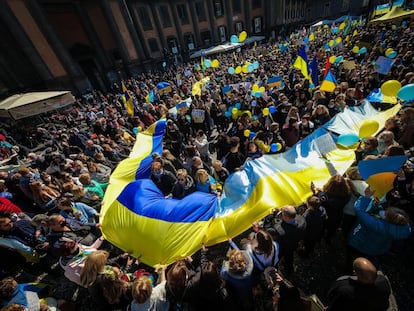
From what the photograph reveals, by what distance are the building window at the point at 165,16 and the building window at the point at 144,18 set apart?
7.19 feet

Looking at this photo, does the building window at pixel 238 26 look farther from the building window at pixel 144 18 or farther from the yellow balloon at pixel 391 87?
the yellow balloon at pixel 391 87

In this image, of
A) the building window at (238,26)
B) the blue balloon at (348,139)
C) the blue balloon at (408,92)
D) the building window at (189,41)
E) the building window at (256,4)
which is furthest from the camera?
the building window at (256,4)

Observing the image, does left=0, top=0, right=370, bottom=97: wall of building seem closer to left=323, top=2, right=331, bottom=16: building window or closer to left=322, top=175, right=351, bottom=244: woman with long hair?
left=323, top=2, right=331, bottom=16: building window

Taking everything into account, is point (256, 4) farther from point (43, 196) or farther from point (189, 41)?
point (43, 196)

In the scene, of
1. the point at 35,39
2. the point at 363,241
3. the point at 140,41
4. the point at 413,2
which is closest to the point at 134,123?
the point at 363,241

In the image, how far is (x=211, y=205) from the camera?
385cm

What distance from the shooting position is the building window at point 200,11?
30.5m

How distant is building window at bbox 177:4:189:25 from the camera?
28.8m

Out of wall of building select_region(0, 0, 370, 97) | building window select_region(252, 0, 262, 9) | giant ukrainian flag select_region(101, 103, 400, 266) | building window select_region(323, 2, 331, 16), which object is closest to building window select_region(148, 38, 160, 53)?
wall of building select_region(0, 0, 370, 97)

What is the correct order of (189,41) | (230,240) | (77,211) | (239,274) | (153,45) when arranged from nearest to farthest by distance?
(239,274) → (230,240) → (77,211) → (153,45) → (189,41)

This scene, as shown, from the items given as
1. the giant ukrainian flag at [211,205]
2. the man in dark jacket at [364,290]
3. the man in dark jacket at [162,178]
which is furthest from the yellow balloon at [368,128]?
the man in dark jacket at [162,178]

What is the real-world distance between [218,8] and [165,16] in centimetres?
991

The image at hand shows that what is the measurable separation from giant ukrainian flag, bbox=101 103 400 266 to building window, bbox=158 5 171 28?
29751mm

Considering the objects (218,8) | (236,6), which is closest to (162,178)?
(218,8)
